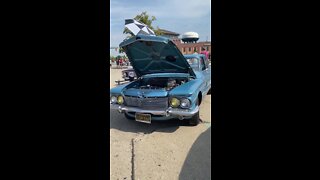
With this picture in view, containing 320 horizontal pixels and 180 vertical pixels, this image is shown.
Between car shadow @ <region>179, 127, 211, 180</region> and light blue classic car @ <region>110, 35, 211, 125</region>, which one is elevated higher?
light blue classic car @ <region>110, 35, 211, 125</region>

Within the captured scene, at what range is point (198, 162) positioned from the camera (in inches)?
101

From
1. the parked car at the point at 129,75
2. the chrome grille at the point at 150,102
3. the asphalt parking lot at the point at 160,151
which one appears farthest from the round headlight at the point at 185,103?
the parked car at the point at 129,75

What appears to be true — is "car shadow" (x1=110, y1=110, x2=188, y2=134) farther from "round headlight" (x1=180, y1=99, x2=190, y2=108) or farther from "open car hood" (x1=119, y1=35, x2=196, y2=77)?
"open car hood" (x1=119, y1=35, x2=196, y2=77)

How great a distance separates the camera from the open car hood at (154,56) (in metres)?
3.96

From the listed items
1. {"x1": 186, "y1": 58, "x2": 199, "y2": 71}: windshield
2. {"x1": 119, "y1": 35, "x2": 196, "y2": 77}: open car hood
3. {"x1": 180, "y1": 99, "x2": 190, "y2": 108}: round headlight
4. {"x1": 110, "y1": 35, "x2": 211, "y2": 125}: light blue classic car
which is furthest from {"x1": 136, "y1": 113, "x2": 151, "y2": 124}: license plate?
{"x1": 186, "y1": 58, "x2": 199, "y2": 71}: windshield

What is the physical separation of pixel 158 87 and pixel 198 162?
2.02 m

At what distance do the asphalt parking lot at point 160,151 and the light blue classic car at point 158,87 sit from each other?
260 millimetres

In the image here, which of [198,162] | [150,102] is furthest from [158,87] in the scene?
[198,162]

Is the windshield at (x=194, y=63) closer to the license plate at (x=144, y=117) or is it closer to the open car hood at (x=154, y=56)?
the open car hood at (x=154, y=56)

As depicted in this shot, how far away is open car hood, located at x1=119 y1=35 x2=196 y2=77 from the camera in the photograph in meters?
3.96

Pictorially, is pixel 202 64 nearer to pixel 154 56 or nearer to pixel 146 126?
pixel 154 56

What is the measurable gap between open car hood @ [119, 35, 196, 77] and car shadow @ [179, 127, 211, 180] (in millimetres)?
1833
